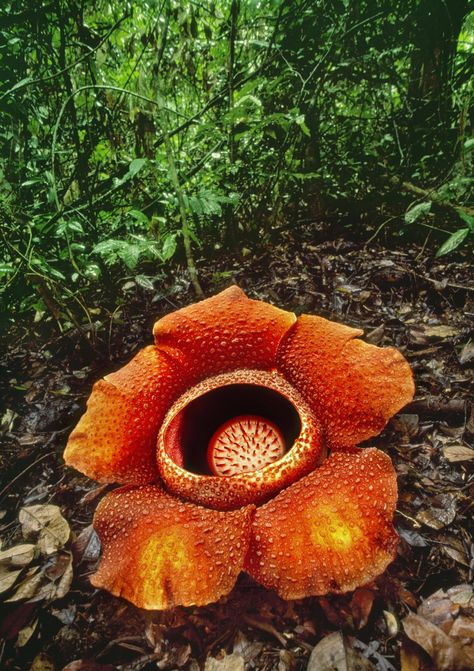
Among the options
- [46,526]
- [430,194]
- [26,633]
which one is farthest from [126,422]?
[430,194]

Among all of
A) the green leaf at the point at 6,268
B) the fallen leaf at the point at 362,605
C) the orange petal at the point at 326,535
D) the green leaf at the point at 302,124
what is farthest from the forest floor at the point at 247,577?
the green leaf at the point at 302,124

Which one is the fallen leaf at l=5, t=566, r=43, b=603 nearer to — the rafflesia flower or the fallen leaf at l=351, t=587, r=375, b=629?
the rafflesia flower

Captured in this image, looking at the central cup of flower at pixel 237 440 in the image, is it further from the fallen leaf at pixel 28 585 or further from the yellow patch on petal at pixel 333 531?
the fallen leaf at pixel 28 585

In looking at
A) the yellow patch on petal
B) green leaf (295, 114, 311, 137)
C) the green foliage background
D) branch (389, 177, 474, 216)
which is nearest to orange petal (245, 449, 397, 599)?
the yellow patch on petal

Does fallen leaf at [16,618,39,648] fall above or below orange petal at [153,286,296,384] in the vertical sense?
below

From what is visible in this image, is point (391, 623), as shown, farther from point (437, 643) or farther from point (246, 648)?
point (246, 648)

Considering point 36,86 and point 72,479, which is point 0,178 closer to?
point 36,86

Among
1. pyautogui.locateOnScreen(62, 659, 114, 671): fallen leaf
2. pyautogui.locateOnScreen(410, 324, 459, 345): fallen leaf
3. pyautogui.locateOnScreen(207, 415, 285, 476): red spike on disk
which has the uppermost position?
pyautogui.locateOnScreen(410, 324, 459, 345): fallen leaf
